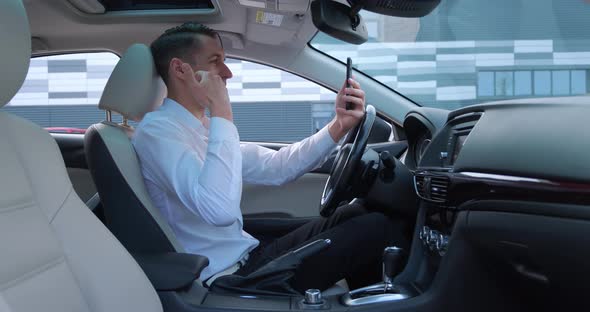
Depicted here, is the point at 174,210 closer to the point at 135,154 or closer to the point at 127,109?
the point at 135,154

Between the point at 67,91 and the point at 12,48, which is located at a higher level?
the point at 12,48

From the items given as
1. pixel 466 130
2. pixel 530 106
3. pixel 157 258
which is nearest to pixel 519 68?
pixel 466 130

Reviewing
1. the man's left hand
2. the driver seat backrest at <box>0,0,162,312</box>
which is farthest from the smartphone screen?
the driver seat backrest at <box>0,0,162,312</box>

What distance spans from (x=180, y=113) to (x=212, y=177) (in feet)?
1.17

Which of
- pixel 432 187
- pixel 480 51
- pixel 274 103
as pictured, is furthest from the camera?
pixel 274 103

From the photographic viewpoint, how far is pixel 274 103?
3.54 m

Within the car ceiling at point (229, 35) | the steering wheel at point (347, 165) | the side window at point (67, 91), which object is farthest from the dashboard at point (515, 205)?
the side window at point (67, 91)

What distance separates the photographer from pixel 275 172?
2199mm

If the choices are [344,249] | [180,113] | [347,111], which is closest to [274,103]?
[347,111]

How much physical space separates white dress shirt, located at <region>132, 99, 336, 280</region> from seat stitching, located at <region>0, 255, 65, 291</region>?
49cm

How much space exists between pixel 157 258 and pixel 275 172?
31.1 inches

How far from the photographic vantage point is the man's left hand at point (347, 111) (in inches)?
74.0

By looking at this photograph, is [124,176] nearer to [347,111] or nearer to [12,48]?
[12,48]

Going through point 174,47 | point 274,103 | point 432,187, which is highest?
point 174,47
